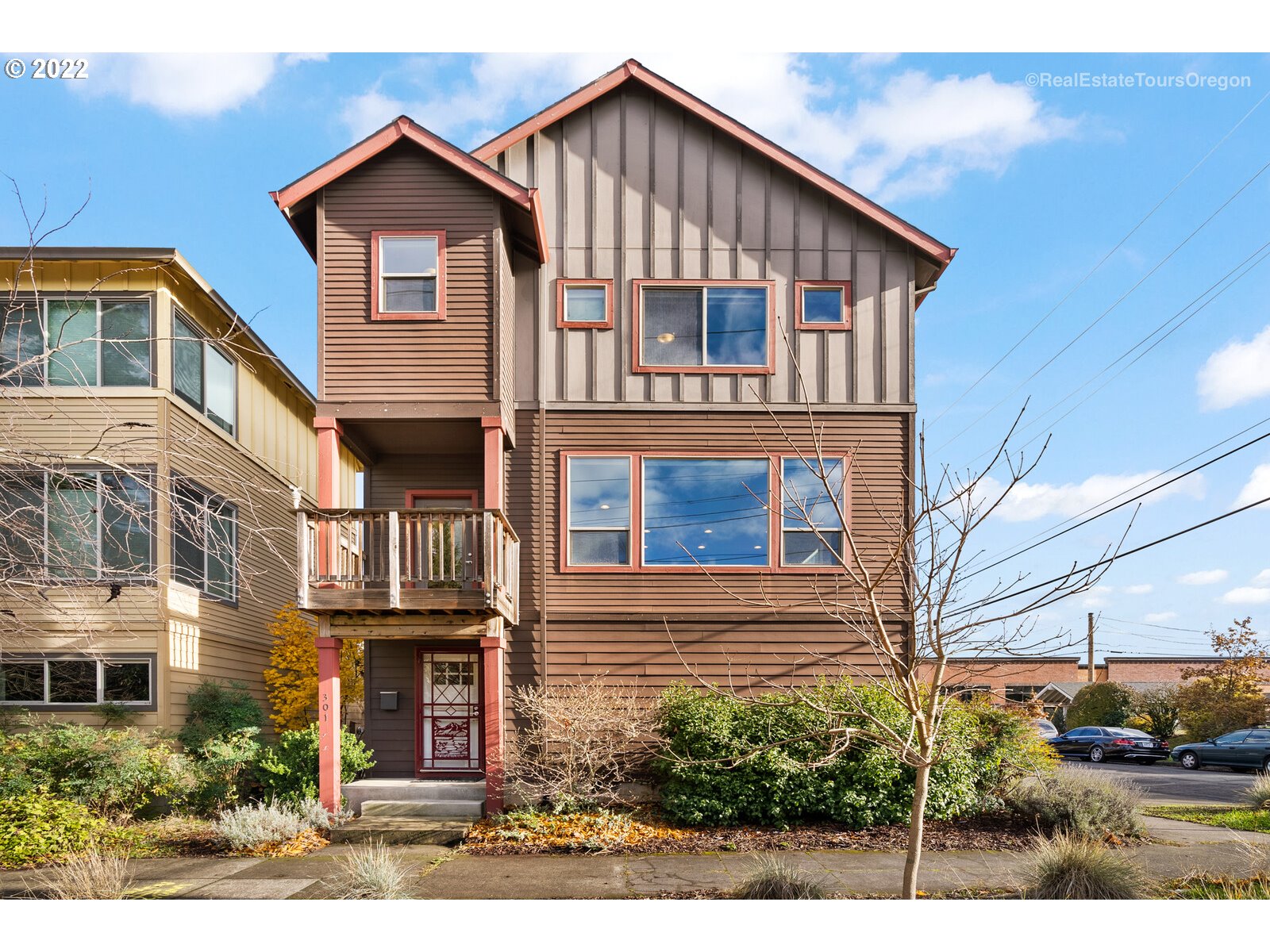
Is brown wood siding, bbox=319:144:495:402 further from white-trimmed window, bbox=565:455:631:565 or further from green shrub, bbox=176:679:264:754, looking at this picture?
green shrub, bbox=176:679:264:754

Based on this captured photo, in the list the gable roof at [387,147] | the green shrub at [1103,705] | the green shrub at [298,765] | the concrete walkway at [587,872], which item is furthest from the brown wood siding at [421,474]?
the green shrub at [1103,705]

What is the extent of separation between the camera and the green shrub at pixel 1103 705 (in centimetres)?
3288

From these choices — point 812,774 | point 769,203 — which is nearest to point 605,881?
point 812,774

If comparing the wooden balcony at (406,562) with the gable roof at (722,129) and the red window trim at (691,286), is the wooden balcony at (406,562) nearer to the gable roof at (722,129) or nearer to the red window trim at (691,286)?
the red window trim at (691,286)

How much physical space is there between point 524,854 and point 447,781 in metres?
2.80

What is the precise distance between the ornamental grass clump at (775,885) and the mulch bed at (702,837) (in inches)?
105

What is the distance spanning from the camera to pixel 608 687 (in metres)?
13.9

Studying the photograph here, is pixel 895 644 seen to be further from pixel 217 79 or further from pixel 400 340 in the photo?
pixel 217 79

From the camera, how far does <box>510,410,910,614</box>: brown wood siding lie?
559 inches

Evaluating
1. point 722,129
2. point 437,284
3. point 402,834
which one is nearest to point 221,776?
point 402,834

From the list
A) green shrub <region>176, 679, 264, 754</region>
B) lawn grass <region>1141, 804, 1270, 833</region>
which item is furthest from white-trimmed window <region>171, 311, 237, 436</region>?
lawn grass <region>1141, 804, 1270, 833</region>

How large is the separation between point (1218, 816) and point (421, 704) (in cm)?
1179

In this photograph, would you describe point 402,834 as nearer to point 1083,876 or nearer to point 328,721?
point 328,721

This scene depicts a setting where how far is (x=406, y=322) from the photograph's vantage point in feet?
43.4
